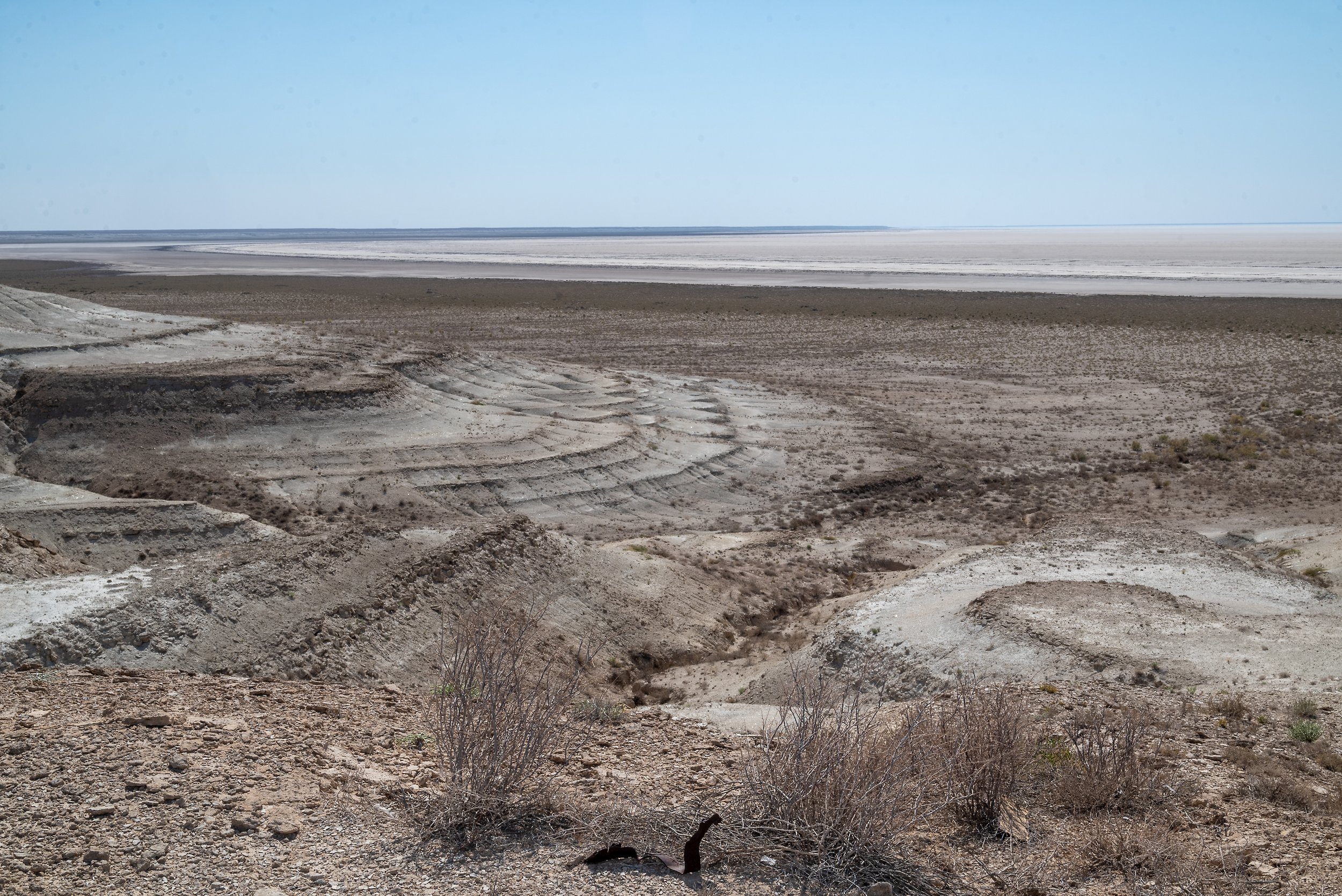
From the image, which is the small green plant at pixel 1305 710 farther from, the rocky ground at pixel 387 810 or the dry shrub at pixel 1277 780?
the dry shrub at pixel 1277 780

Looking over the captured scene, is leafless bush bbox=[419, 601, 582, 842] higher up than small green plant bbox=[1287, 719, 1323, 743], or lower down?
higher up

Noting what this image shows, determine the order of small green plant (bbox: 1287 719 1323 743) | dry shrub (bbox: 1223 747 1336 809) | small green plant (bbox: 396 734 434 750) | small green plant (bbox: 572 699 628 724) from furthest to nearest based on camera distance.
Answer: small green plant (bbox: 572 699 628 724), small green plant (bbox: 1287 719 1323 743), small green plant (bbox: 396 734 434 750), dry shrub (bbox: 1223 747 1336 809)

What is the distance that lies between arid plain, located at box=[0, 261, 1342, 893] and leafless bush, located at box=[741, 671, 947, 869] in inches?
11.6

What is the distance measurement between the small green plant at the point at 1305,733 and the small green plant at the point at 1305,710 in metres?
0.25

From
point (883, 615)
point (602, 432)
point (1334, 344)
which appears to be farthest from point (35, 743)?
point (1334, 344)

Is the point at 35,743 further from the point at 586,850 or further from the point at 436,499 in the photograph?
the point at 436,499

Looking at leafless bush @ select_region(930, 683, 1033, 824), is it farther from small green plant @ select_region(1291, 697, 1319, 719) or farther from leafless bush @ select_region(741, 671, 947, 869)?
small green plant @ select_region(1291, 697, 1319, 719)

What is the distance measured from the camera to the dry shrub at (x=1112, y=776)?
5.79 meters

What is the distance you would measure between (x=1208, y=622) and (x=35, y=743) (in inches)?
408

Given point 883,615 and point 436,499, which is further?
point 436,499

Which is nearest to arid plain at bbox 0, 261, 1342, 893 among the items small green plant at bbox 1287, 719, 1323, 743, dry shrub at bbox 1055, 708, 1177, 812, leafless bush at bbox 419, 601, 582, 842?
small green plant at bbox 1287, 719, 1323, 743

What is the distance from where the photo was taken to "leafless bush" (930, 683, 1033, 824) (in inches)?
218

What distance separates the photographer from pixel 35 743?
18.7ft

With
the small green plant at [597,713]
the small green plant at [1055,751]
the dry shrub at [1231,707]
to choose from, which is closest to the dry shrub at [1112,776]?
the small green plant at [1055,751]
